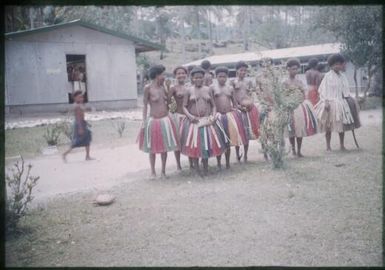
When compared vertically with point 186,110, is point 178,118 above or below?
below

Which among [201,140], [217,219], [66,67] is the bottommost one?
[217,219]

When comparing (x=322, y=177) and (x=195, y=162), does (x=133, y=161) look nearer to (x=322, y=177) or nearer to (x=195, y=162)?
(x=195, y=162)

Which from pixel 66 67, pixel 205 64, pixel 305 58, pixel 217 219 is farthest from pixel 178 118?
pixel 305 58

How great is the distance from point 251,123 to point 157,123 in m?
2.04

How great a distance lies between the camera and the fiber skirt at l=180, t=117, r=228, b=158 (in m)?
6.04

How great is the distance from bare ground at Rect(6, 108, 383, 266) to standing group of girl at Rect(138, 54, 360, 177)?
0.55 m

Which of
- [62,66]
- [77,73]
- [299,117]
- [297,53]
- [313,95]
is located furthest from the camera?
[297,53]

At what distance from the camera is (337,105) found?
7.30m

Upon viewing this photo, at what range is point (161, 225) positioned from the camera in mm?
4137

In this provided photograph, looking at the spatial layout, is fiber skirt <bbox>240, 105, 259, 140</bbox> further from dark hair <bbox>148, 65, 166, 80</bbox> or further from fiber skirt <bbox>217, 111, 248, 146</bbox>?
dark hair <bbox>148, 65, 166, 80</bbox>

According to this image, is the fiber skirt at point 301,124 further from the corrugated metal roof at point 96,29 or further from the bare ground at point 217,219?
the corrugated metal roof at point 96,29

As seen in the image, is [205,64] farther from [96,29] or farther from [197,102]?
[96,29]

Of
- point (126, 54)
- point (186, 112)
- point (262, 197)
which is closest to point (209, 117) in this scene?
point (186, 112)

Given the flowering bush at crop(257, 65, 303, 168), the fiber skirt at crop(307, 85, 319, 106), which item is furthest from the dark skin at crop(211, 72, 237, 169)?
the fiber skirt at crop(307, 85, 319, 106)
